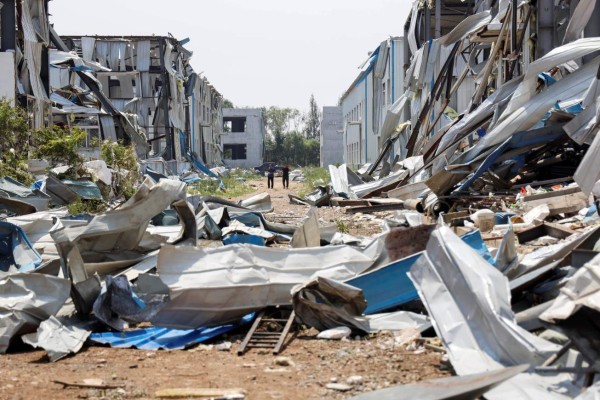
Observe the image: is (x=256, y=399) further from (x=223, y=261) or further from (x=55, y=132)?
(x=55, y=132)

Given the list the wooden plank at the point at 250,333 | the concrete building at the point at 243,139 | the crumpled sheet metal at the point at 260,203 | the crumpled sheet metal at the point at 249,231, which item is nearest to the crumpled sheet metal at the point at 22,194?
the crumpled sheet metal at the point at 249,231

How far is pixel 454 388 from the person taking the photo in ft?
11.1

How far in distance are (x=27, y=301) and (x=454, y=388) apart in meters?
3.84

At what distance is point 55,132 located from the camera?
18469 mm

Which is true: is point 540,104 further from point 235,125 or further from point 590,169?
point 235,125

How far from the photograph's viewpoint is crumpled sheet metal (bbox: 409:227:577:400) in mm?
3760

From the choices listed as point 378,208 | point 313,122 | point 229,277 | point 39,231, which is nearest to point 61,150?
Result: point 378,208

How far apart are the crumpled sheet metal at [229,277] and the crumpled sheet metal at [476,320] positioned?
1.47m

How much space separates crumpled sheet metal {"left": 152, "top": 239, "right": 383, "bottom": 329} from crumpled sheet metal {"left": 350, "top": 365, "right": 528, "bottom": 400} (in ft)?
8.59

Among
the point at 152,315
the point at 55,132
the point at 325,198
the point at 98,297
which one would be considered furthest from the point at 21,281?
the point at 325,198

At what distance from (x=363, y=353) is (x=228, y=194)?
78.9ft

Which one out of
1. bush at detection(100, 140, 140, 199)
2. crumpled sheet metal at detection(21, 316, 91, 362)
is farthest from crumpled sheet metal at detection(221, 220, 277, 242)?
→ bush at detection(100, 140, 140, 199)

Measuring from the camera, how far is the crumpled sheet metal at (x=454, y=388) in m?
3.28

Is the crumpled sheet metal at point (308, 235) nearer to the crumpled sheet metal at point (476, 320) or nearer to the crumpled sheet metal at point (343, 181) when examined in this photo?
the crumpled sheet metal at point (476, 320)
